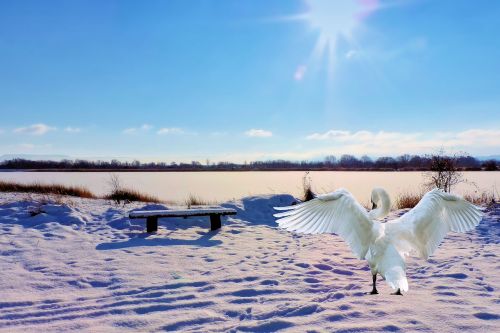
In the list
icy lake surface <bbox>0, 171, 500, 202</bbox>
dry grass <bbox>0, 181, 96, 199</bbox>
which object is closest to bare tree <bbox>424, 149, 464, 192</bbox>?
icy lake surface <bbox>0, 171, 500, 202</bbox>

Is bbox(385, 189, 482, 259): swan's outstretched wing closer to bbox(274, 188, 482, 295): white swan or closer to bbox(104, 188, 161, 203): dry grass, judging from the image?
bbox(274, 188, 482, 295): white swan

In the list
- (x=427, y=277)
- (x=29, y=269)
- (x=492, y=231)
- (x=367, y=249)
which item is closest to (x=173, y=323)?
(x=367, y=249)

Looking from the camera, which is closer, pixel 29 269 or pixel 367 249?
pixel 367 249

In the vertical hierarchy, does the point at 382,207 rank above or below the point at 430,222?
above

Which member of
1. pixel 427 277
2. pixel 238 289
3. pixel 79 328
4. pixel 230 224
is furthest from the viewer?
pixel 230 224

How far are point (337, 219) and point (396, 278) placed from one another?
3.01 feet

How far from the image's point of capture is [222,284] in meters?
4.66

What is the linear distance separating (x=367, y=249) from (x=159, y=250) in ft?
12.2

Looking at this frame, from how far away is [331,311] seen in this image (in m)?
3.74

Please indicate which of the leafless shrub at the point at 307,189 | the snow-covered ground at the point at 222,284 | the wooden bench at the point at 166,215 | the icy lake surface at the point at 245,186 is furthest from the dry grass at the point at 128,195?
the wooden bench at the point at 166,215

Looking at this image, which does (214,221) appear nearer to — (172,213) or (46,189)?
(172,213)

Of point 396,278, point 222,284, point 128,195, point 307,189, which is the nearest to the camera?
point 396,278

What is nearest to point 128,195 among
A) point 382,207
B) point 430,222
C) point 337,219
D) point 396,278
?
point 337,219

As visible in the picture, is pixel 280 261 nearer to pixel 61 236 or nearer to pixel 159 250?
pixel 159 250
